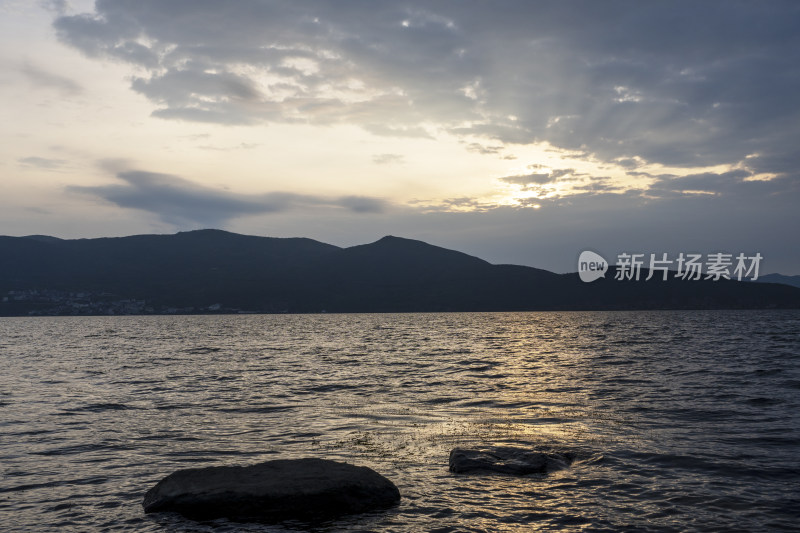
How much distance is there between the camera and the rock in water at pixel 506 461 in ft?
57.1

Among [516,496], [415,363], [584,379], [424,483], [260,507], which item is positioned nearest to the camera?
[260,507]

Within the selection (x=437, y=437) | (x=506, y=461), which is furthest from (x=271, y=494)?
(x=437, y=437)

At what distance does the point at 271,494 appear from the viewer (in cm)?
1382

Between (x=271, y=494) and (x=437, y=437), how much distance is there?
990 cm

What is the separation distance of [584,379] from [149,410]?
28281mm

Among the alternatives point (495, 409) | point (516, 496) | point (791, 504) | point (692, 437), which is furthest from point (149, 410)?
point (791, 504)

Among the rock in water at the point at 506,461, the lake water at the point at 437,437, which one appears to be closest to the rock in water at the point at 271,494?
the lake water at the point at 437,437

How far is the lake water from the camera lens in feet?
45.0

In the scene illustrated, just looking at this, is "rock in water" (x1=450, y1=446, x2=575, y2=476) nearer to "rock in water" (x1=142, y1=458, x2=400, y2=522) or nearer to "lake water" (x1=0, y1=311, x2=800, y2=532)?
"lake water" (x1=0, y1=311, x2=800, y2=532)

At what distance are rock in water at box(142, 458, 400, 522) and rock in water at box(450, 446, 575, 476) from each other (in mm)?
3479

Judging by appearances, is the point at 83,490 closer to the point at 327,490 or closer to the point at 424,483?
the point at 327,490

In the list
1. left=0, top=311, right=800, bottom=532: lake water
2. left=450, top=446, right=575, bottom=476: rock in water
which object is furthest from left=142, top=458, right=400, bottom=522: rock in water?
left=450, top=446, right=575, bottom=476: rock in water

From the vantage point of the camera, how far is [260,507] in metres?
13.7

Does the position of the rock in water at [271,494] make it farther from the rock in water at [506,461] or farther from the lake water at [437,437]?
the rock in water at [506,461]
